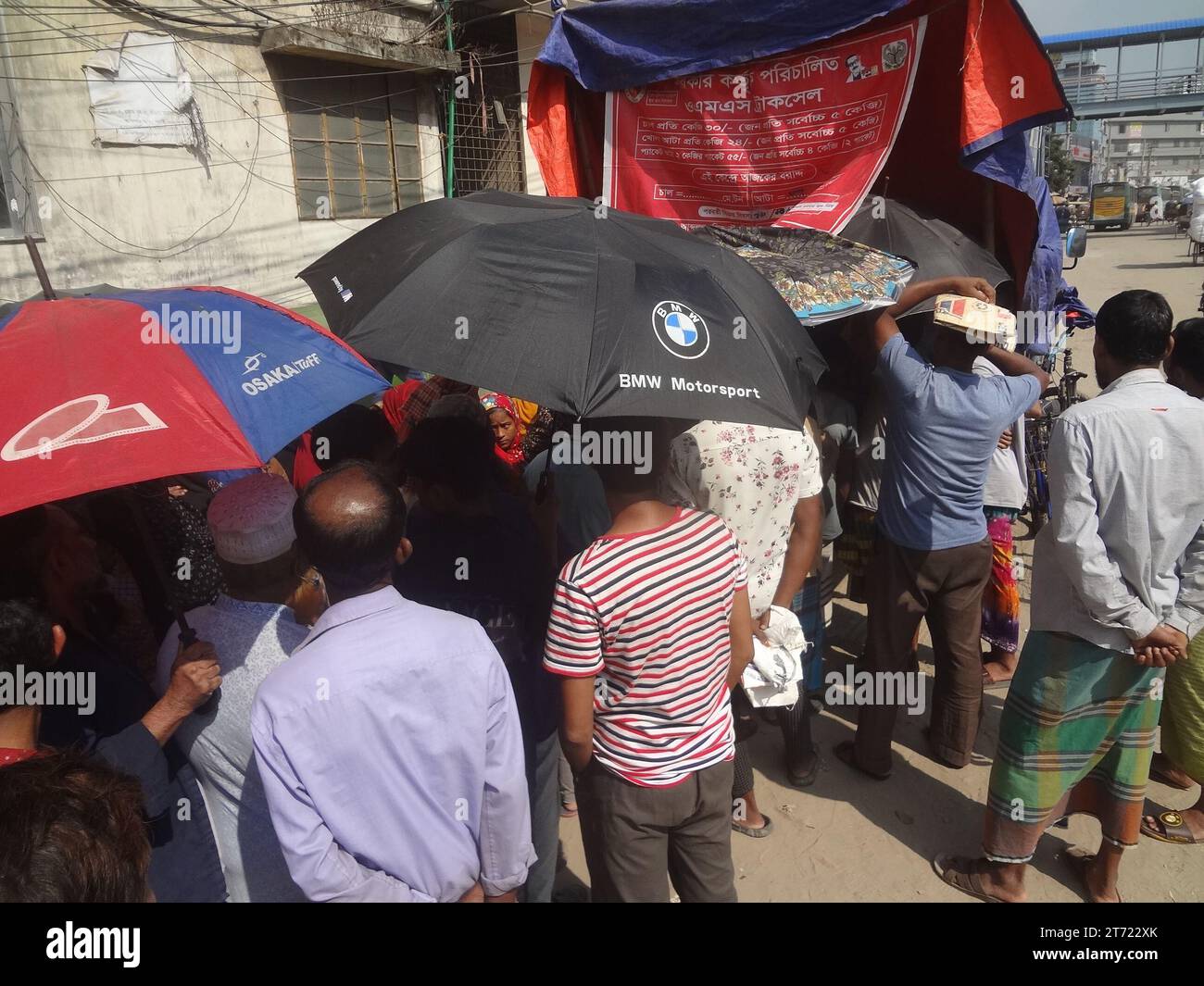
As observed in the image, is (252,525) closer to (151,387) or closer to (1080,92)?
(151,387)

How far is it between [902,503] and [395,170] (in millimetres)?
8372

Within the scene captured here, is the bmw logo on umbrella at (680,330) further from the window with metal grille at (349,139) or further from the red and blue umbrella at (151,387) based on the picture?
the window with metal grille at (349,139)

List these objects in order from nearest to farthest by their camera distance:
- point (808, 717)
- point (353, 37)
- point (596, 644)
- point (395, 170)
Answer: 1. point (596, 644)
2. point (808, 717)
3. point (353, 37)
4. point (395, 170)

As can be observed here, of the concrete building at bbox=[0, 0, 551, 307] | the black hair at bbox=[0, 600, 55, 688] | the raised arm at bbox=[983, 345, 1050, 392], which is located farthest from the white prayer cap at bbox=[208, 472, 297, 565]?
the concrete building at bbox=[0, 0, 551, 307]

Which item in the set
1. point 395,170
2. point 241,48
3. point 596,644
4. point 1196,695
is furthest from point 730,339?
point 395,170

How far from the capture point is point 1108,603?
93.6 inches

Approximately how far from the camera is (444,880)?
172 cm

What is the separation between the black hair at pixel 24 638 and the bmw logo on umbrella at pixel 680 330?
53.7 inches

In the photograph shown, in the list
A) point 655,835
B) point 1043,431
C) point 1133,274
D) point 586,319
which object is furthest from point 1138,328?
point 1133,274

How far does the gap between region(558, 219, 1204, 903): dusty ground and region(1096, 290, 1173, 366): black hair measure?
1855 mm

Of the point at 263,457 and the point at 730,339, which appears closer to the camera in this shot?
the point at 263,457

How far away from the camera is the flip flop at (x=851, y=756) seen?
3441 mm

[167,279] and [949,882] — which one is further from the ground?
[167,279]

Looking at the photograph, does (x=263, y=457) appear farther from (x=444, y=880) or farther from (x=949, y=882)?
(x=949, y=882)
